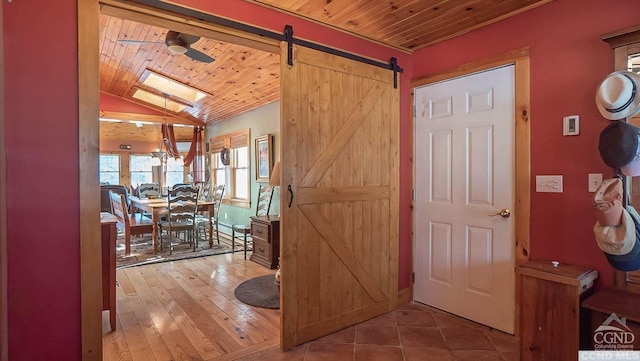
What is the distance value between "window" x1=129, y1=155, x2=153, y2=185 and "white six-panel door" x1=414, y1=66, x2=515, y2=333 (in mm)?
9052

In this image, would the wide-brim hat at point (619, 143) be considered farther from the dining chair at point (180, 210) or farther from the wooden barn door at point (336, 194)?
the dining chair at point (180, 210)

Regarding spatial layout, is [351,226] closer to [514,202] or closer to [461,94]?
[514,202]

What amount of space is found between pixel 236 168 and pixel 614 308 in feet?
20.3

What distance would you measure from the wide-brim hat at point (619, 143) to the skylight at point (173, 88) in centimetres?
542

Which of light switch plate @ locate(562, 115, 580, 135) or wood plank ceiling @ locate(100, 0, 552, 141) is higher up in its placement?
wood plank ceiling @ locate(100, 0, 552, 141)

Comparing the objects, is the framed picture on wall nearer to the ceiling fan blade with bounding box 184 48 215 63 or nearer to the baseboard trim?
the ceiling fan blade with bounding box 184 48 215 63

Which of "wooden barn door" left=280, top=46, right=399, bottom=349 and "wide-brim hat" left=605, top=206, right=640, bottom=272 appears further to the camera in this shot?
"wooden barn door" left=280, top=46, right=399, bottom=349

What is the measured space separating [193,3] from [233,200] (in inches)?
207

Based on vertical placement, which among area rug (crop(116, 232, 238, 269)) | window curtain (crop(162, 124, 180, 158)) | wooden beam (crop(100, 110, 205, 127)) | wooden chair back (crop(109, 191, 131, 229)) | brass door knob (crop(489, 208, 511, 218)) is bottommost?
area rug (crop(116, 232, 238, 269))

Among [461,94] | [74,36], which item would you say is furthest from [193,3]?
[461,94]

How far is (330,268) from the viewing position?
107 inches

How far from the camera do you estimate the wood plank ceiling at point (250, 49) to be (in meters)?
2.51

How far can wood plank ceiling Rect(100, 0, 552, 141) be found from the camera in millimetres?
2512

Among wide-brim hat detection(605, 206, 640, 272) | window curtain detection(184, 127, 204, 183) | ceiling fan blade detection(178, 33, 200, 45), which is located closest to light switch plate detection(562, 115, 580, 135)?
wide-brim hat detection(605, 206, 640, 272)
